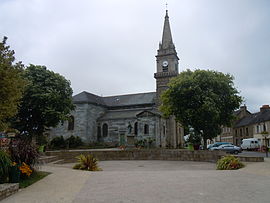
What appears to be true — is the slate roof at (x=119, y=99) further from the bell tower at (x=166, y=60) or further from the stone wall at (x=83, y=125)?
the bell tower at (x=166, y=60)

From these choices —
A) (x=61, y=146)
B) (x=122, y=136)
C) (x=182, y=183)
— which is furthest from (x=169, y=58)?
(x=182, y=183)

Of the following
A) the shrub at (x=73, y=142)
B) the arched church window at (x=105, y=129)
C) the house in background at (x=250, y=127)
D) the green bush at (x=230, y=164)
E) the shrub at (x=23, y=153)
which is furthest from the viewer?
the house in background at (x=250, y=127)

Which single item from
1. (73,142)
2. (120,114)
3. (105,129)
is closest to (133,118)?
A: (120,114)

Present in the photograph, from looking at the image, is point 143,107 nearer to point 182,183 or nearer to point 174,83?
point 174,83

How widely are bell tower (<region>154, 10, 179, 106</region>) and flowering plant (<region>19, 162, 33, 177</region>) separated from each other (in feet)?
112

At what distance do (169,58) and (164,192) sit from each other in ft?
128

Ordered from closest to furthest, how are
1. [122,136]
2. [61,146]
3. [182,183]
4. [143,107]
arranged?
[182,183] < [61,146] < [122,136] < [143,107]

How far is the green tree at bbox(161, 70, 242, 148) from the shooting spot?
24.1 metres

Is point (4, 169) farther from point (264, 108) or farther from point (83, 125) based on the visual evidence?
point (264, 108)

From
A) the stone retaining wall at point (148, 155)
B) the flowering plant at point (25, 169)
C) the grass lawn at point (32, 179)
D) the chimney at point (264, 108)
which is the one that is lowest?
the stone retaining wall at point (148, 155)

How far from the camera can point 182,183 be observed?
28.8 ft

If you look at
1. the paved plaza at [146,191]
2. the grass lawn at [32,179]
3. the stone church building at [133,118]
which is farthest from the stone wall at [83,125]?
the paved plaza at [146,191]

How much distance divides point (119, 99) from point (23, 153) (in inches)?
1478

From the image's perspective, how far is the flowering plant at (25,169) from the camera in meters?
9.44
